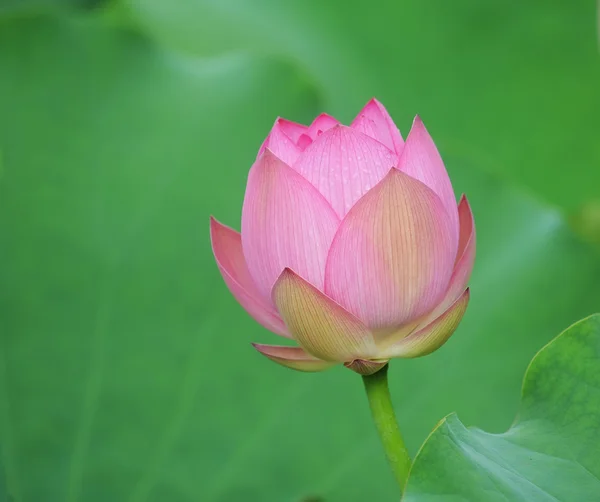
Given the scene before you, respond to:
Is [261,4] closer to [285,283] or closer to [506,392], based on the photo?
[506,392]

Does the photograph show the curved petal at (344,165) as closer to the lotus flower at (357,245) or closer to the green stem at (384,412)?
the lotus flower at (357,245)

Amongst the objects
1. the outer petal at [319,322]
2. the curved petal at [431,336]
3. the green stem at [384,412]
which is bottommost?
the green stem at [384,412]

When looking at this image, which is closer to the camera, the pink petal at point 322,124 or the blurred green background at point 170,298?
the pink petal at point 322,124

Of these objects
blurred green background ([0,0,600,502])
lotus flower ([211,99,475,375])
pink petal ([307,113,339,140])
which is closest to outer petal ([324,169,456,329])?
lotus flower ([211,99,475,375])

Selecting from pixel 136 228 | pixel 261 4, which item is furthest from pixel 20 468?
pixel 261 4

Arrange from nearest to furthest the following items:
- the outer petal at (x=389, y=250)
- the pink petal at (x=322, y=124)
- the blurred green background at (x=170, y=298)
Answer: the outer petal at (x=389, y=250)
the pink petal at (x=322, y=124)
the blurred green background at (x=170, y=298)

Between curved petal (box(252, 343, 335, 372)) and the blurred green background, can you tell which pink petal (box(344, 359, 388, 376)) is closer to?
curved petal (box(252, 343, 335, 372))

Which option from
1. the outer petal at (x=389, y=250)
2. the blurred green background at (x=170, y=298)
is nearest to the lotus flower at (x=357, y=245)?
the outer petal at (x=389, y=250)
